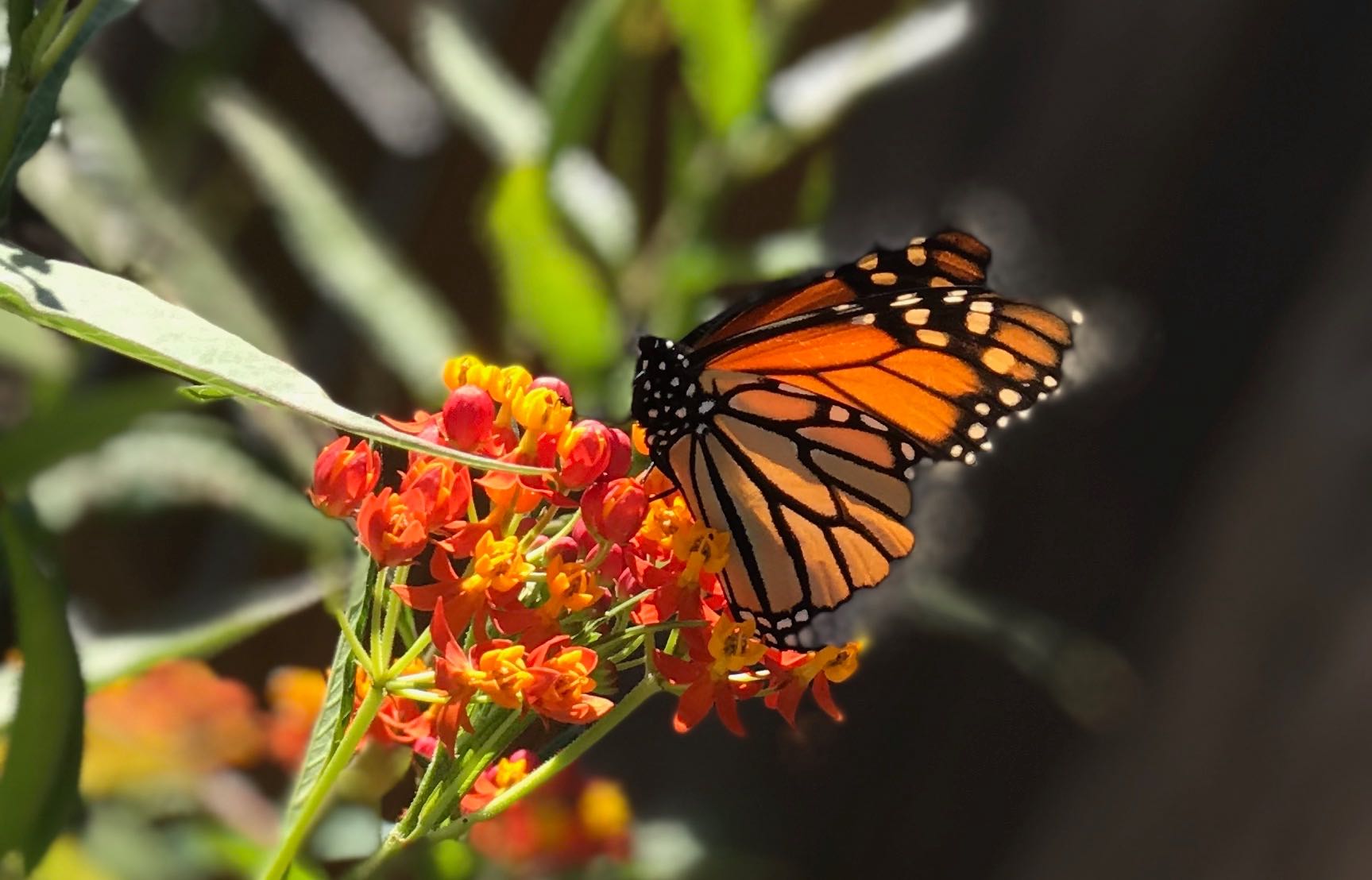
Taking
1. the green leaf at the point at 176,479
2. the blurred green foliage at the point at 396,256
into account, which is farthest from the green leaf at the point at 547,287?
the green leaf at the point at 176,479

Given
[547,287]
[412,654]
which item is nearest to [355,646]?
[412,654]

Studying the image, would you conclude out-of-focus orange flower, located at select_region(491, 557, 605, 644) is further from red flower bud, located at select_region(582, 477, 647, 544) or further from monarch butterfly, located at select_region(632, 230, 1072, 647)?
monarch butterfly, located at select_region(632, 230, 1072, 647)

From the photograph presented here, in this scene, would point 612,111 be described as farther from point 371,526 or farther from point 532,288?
point 371,526

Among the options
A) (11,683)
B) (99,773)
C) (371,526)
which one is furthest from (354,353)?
(371,526)

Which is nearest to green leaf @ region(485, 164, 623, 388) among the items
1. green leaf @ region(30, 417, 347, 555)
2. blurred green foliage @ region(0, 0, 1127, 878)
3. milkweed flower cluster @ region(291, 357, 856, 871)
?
blurred green foliage @ region(0, 0, 1127, 878)

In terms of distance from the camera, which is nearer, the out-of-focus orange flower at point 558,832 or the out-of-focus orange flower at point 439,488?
the out-of-focus orange flower at point 439,488

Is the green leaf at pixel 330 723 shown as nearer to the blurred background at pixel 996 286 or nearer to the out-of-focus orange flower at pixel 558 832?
the out-of-focus orange flower at pixel 558 832

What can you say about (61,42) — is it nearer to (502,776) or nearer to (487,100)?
(502,776)
